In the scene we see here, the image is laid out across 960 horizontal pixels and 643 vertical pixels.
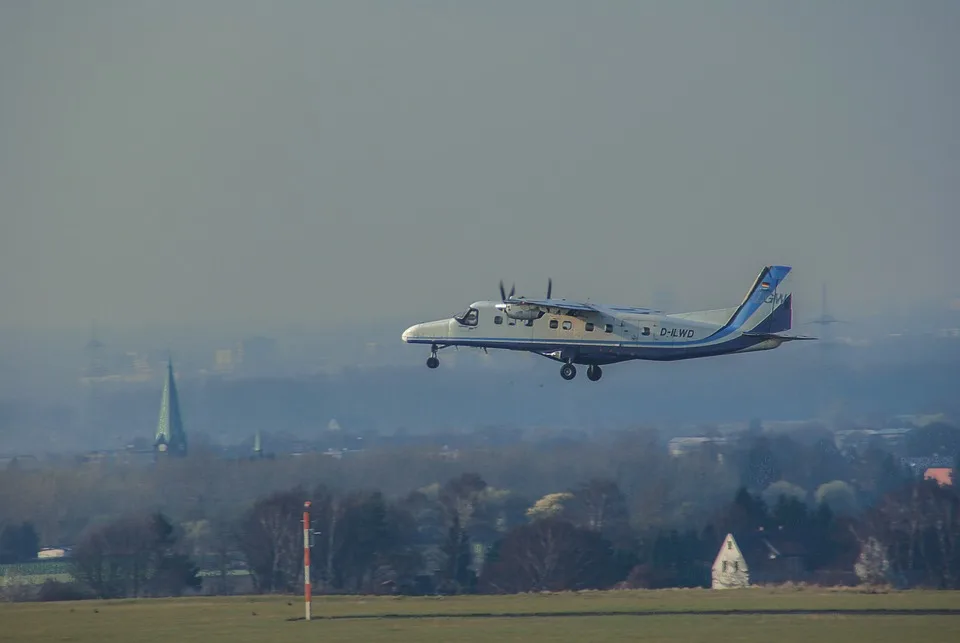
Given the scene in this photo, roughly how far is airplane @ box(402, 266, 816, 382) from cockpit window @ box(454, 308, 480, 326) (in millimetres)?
36

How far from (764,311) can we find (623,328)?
483 centimetres

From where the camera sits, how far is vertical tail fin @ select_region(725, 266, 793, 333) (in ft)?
176

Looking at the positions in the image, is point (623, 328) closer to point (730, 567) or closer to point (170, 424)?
point (730, 567)

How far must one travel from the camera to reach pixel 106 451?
343 feet

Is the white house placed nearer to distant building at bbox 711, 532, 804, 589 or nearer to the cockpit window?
distant building at bbox 711, 532, 804, 589

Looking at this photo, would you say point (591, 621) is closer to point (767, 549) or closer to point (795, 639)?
point (795, 639)

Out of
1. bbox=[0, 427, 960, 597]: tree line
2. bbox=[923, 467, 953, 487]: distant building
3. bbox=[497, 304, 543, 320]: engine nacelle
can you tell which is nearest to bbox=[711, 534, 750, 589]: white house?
bbox=[0, 427, 960, 597]: tree line

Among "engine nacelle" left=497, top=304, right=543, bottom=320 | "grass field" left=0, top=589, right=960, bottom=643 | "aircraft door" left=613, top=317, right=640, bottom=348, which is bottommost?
"grass field" left=0, top=589, right=960, bottom=643

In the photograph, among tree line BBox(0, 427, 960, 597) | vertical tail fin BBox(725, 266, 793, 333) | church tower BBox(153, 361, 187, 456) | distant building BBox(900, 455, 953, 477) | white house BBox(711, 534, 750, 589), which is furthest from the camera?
church tower BBox(153, 361, 187, 456)

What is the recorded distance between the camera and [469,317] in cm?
5766

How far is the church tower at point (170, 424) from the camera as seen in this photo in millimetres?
103938


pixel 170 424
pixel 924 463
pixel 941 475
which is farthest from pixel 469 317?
pixel 170 424

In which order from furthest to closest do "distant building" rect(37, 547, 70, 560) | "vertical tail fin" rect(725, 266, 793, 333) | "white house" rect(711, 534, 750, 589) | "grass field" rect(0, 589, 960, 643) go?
1. "distant building" rect(37, 547, 70, 560)
2. "white house" rect(711, 534, 750, 589)
3. "vertical tail fin" rect(725, 266, 793, 333)
4. "grass field" rect(0, 589, 960, 643)

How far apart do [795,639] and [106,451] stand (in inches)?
2828
